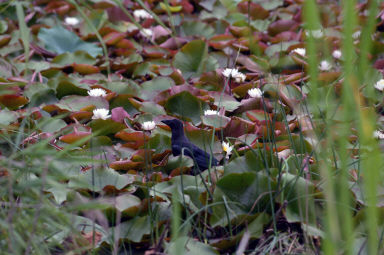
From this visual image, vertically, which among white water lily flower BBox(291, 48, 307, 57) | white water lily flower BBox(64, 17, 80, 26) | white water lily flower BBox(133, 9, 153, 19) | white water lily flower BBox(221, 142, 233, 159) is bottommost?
white water lily flower BBox(64, 17, 80, 26)

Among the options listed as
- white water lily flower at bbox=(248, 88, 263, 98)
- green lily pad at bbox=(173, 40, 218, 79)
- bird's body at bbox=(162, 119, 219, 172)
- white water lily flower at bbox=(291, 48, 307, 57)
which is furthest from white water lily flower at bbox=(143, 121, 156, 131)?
white water lily flower at bbox=(291, 48, 307, 57)

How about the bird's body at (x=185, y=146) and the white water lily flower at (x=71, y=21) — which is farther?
the white water lily flower at (x=71, y=21)

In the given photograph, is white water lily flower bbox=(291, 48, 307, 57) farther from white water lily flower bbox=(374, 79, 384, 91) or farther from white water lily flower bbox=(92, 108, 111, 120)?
white water lily flower bbox=(92, 108, 111, 120)

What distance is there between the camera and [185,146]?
4.54ft

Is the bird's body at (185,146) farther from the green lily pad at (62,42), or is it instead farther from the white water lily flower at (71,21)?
the white water lily flower at (71,21)

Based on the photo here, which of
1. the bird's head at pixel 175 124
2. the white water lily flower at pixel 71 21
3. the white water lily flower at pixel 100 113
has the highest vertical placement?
the bird's head at pixel 175 124

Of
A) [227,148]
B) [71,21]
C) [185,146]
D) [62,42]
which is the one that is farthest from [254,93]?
[71,21]

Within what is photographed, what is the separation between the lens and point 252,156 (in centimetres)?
127

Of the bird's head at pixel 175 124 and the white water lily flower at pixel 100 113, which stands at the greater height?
the bird's head at pixel 175 124

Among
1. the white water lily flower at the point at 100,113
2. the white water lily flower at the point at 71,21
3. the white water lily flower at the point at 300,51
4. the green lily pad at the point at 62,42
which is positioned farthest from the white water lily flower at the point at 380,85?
the white water lily flower at the point at 71,21

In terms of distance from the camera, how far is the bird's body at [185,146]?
1.38 meters

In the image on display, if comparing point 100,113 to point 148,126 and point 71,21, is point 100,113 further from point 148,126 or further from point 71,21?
point 71,21

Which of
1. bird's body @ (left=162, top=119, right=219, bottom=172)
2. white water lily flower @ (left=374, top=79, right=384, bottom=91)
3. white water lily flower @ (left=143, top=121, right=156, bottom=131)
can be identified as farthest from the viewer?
white water lily flower @ (left=374, top=79, right=384, bottom=91)

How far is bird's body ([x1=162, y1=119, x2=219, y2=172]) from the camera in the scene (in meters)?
1.38
